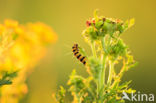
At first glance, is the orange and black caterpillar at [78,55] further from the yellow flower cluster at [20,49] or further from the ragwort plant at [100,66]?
the yellow flower cluster at [20,49]

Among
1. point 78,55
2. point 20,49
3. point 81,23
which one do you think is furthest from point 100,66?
point 81,23

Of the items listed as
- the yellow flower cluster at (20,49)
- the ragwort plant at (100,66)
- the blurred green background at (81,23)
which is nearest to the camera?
the ragwort plant at (100,66)

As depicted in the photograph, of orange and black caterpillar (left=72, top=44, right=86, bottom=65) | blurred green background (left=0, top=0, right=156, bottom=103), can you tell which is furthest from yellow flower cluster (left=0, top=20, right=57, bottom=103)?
blurred green background (left=0, top=0, right=156, bottom=103)

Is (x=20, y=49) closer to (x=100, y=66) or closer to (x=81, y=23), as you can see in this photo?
(x=100, y=66)

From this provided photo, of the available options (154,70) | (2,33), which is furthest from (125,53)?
(154,70)

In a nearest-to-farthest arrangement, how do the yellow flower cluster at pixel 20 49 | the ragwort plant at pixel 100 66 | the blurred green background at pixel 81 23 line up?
the ragwort plant at pixel 100 66, the yellow flower cluster at pixel 20 49, the blurred green background at pixel 81 23

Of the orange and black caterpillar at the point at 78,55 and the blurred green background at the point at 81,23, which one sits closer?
the orange and black caterpillar at the point at 78,55

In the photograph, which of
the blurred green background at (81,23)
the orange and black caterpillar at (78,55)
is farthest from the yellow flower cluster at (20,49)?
the blurred green background at (81,23)

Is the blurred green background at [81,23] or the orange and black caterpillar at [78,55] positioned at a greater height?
the blurred green background at [81,23]
